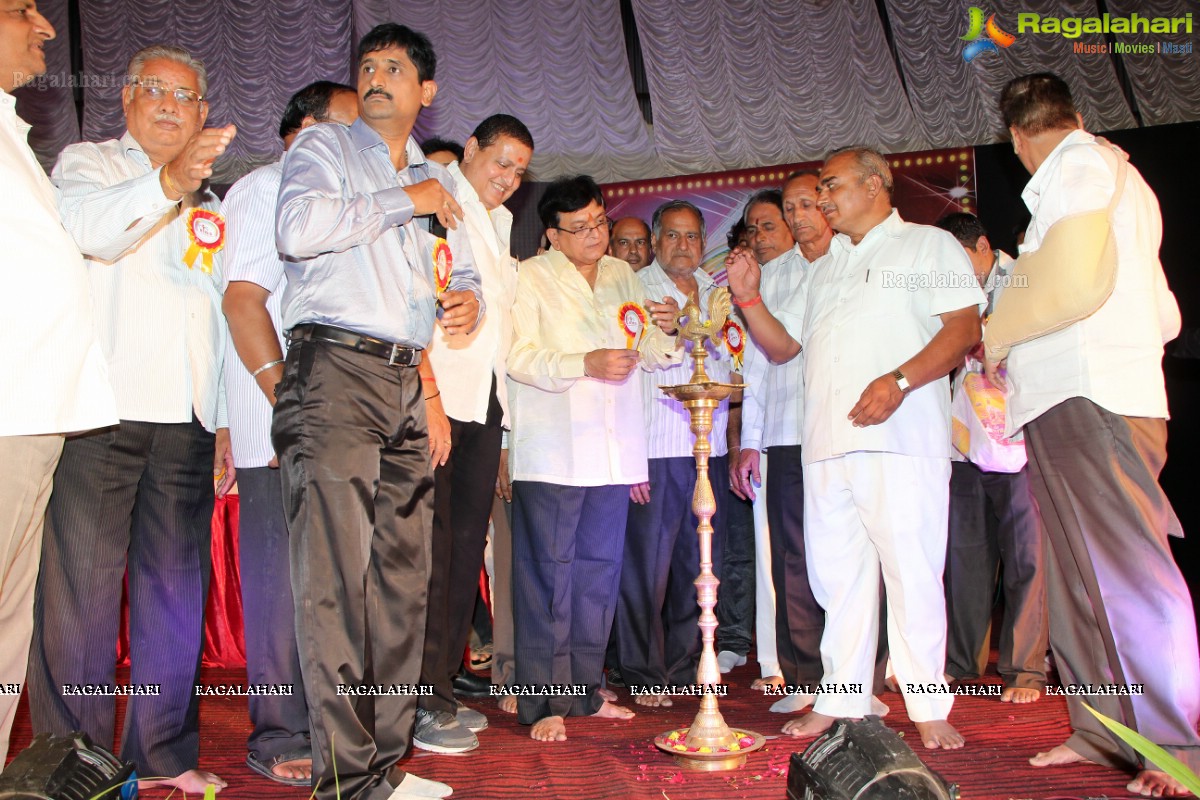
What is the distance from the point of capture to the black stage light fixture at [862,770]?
1.77 meters

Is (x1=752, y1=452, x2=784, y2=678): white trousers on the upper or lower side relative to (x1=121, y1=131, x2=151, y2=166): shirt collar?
lower

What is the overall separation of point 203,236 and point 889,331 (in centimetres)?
223

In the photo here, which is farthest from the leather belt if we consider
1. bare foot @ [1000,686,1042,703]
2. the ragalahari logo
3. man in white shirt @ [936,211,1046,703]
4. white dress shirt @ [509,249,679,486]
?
the ragalahari logo

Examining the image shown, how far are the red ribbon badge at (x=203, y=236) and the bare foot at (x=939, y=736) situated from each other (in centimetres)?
265

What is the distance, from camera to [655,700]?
3.72 metres

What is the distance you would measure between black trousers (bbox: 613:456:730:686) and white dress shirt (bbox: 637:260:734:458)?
72 mm

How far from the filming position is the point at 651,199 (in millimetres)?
8633

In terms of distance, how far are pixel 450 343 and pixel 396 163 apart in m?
0.82

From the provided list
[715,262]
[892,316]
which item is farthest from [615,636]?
[715,262]

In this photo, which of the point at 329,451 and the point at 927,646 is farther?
the point at 927,646

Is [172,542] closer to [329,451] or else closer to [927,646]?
[329,451]

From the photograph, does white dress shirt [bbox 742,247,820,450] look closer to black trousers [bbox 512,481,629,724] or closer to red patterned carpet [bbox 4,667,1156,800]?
black trousers [bbox 512,481,629,724]

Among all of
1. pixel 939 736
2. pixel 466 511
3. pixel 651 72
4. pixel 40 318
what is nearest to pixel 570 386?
pixel 466 511

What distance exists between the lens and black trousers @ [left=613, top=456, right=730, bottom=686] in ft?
12.6
